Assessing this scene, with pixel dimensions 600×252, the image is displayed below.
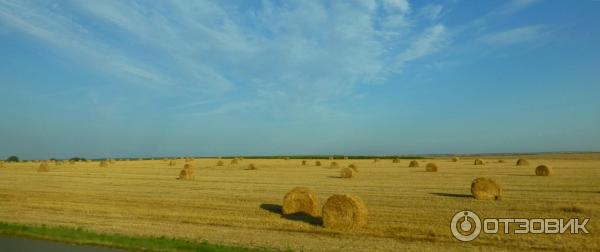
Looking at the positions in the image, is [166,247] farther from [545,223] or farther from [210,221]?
[545,223]

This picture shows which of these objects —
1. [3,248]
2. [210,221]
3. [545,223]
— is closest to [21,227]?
[3,248]

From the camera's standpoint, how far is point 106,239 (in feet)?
45.5

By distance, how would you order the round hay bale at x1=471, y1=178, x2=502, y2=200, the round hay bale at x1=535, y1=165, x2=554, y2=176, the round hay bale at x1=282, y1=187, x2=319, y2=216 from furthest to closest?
1. the round hay bale at x1=535, y1=165, x2=554, y2=176
2. the round hay bale at x1=471, y1=178, x2=502, y2=200
3. the round hay bale at x1=282, y1=187, x2=319, y2=216

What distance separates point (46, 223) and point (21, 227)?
1197mm

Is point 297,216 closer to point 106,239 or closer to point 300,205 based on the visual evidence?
point 300,205

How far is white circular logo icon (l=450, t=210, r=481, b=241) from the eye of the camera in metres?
13.1

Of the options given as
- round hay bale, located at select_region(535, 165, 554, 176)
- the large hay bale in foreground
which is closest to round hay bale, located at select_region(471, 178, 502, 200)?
the large hay bale in foreground

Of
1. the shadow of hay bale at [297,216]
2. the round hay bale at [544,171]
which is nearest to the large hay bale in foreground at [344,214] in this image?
the shadow of hay bale at [297,216]

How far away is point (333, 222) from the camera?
1515 cm

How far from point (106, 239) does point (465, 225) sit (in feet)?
30.6

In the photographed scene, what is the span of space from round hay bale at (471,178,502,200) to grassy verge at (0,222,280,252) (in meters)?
10.7

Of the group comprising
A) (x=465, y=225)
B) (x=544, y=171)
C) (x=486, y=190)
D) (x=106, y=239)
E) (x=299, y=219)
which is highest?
(x=544, y=171)

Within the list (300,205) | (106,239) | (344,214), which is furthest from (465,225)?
(106,239)

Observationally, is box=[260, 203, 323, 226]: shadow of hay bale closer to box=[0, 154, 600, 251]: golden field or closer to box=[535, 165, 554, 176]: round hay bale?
box=[0, 154, 600, 251]: golden field
